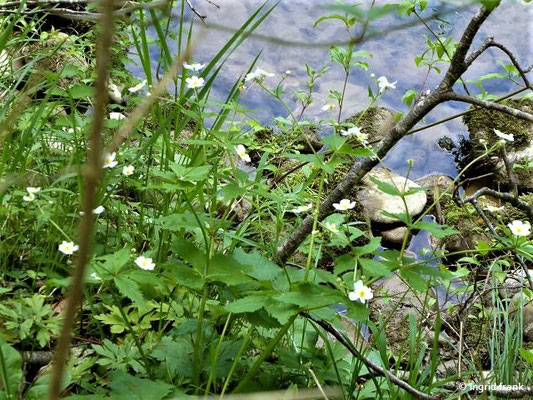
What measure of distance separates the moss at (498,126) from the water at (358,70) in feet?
0.77

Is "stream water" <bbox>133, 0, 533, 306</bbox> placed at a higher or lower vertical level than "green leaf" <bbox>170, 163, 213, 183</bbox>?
higher

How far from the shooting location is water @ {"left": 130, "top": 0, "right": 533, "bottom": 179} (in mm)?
4695

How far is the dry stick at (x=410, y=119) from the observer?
146cm

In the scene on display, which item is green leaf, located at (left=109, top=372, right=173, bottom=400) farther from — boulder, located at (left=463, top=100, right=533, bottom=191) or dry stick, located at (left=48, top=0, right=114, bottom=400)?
boulder, located at (left=463, top=100, right=533, bottom=191)

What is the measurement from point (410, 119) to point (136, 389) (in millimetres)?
901

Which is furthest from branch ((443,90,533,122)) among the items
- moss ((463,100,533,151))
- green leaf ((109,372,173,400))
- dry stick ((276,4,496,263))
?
moss ((463,100,533,151))

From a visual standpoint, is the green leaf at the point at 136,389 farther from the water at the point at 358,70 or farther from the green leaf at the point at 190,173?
the water at the point at 358,70

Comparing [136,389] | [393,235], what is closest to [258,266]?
[136,389]

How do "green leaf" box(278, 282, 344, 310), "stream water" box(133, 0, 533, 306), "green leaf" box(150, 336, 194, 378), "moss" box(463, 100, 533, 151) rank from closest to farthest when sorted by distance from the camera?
1. "green leaf" box(278, 282, 344, 310)
2. "green leaf" box(150, 336, 194, 378)
3. "moss" box(463, 100, 533, 151)
4. "stream water" box(133, 0, 533, 306)

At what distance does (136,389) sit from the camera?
1166 mm

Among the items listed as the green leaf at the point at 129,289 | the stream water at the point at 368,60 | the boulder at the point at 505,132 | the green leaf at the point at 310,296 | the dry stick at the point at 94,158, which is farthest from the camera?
the stream water at the point at 368,60

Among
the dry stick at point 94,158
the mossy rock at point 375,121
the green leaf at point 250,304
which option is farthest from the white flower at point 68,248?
the mossy rock at point 375,121

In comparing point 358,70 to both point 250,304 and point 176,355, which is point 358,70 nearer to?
point 176,355

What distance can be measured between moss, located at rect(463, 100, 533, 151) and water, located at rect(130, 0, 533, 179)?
0.24 meters
